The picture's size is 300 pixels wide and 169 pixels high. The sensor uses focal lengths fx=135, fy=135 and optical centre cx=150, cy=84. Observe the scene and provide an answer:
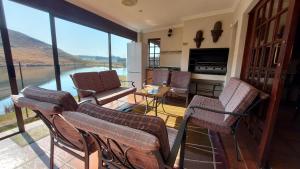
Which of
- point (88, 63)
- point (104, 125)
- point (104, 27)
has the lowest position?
point (104, 125)

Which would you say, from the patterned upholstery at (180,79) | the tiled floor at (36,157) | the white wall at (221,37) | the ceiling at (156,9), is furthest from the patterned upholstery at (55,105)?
the patterned upholstery at (180,79)

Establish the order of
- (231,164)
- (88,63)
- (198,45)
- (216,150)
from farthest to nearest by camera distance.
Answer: (198,45) < (88,63) < (216,150) < (231,164)

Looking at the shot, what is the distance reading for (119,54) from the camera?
4.84 metres

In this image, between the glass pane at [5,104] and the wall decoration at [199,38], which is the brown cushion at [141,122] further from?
the wall decoration at [199,38]

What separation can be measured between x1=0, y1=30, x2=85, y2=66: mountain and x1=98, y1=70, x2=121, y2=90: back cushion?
2.79 feet

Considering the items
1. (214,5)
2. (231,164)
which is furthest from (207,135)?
(214,5)

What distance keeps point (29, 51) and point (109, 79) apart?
157cm

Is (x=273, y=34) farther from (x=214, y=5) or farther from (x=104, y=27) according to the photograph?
(x=104, y=27)

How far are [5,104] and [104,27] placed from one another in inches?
107

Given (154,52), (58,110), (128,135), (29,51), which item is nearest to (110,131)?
(128,135)

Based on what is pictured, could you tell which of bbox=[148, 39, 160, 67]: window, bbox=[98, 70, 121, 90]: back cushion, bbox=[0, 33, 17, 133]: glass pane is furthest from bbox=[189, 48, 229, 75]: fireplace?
bbox=[0, 33, 17, 133]: glass pane

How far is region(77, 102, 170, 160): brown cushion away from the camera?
2.34 ft

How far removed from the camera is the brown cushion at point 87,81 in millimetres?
2604

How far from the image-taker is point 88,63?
3.68 metres
